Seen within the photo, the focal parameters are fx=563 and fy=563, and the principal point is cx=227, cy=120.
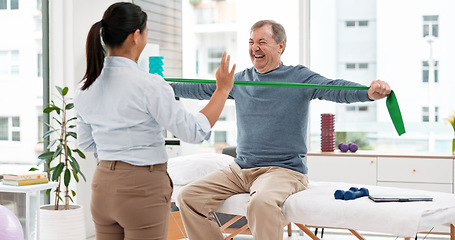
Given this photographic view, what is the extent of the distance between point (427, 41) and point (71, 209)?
10.1ft

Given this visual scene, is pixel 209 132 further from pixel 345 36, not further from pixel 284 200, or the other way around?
pixel 345 36

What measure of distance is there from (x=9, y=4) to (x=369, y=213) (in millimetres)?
2800

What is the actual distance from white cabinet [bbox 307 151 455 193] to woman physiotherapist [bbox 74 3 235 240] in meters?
2.69

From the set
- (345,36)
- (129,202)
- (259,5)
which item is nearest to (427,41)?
(345,36)

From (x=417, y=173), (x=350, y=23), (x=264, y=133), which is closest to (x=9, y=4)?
(x=264, y=133)

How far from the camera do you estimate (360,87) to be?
271cm

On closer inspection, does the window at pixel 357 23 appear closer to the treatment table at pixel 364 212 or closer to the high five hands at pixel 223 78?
the treatment table at pixel 364 212

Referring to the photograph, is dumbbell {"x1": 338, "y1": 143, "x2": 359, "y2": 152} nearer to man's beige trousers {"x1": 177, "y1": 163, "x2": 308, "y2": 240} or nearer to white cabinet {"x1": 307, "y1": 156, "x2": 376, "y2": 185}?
white cabinet {"x1": 307, "y1": 156, "x2": 376, "y2": 185}

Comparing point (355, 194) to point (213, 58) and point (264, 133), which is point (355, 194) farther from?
point (213, 58)

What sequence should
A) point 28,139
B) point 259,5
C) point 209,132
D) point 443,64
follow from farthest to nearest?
point 259,5 < point 443,64 < point 28,139 < point 209,132

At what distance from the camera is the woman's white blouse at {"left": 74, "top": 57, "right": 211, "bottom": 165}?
1705 mm

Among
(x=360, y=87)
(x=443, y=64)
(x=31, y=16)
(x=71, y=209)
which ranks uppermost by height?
(x=31, y=16)

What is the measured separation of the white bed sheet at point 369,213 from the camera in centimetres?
246

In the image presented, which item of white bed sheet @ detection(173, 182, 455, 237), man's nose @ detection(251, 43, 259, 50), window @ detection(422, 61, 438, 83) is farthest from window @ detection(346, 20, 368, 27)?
white bed sheet @ detection(173, 182, 455, 237)
